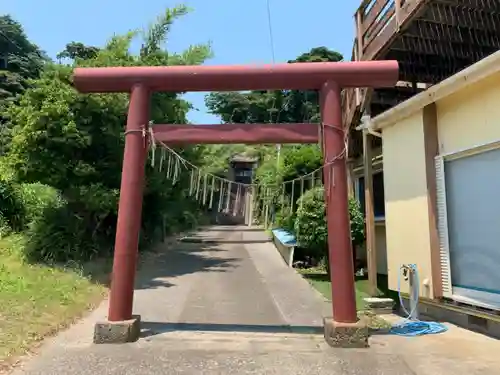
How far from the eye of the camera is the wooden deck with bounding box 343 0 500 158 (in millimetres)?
8125

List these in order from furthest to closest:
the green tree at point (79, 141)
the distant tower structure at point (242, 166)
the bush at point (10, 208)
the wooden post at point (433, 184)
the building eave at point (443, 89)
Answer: the distant tower structure at point (242, 166)
the bush at point (10, 208)
the green tree at point (79, 141)
the wooden post at point (433, 184)
the building eave at point (443, 89)

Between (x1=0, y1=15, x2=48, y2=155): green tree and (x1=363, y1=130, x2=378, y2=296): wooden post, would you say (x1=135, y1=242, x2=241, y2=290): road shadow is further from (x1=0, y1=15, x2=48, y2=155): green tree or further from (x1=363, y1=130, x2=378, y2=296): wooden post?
(x1=0, y1=15, x2=48, y2=155): green tree

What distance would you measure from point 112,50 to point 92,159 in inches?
119

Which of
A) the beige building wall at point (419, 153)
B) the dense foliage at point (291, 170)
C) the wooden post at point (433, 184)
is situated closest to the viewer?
the beige building wall at point (419, 153)

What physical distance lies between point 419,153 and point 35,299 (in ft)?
22.1

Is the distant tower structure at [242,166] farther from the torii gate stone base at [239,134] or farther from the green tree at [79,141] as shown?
the torii gate stone base at [239,134]

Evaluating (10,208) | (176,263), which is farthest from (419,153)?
(10,208)

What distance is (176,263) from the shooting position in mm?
14797

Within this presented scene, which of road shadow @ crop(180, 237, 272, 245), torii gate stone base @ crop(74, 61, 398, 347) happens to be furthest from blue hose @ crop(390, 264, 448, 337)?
road shadow @ crop(180, 237, 272, 245)

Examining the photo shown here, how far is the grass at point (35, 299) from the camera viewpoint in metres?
5.90

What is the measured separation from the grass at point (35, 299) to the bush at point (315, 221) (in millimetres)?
5268

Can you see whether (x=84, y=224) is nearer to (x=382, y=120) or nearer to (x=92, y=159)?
(x=92, y=159)

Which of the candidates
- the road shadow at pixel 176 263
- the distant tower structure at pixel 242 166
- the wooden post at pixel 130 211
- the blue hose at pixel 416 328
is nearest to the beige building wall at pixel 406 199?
the blue hose at pixel 416 328

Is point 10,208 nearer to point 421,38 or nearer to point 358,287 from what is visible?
point 358,287
